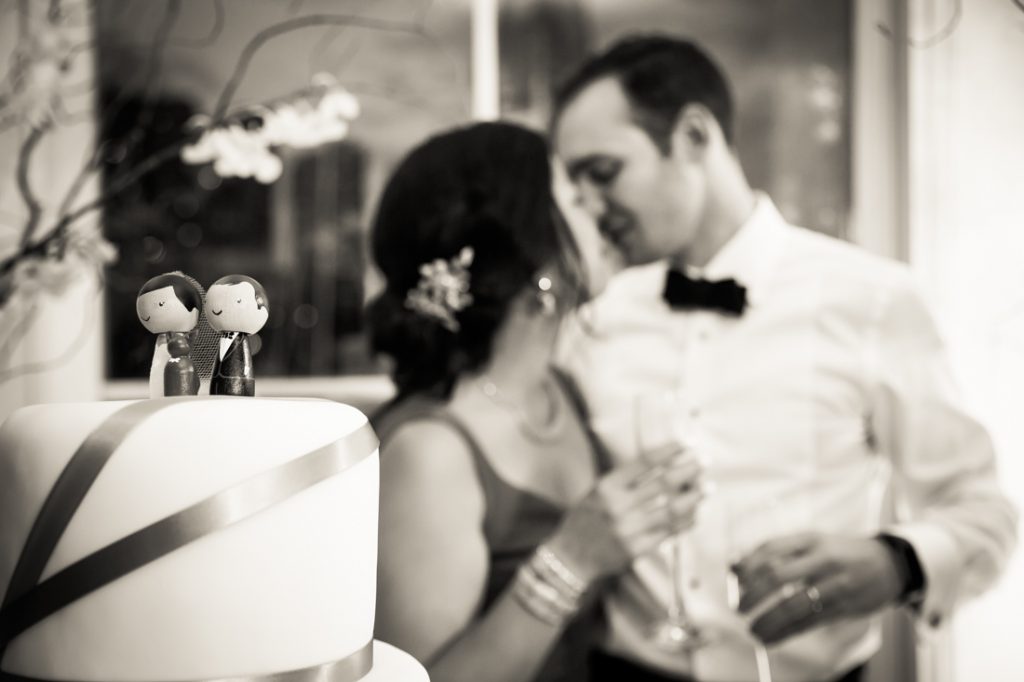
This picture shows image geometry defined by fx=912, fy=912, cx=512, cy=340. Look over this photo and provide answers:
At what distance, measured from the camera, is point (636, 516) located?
1.29 m

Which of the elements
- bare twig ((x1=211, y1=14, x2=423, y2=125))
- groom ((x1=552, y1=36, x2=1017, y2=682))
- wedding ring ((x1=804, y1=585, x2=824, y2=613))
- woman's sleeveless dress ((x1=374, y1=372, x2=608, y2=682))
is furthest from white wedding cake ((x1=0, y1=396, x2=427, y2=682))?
bare twig ((x1=211, y1=14, x2=423, y2=125))

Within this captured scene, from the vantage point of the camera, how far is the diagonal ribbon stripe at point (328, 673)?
79 cm

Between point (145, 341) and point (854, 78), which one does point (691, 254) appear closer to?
point (854, 78)

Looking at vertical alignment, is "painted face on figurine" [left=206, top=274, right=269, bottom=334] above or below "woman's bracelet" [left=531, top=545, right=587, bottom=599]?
above

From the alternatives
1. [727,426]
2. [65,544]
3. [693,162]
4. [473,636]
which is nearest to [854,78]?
[693,162]

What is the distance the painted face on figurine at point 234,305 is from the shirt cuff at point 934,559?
91 centimetres

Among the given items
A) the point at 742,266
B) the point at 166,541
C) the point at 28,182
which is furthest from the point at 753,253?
the point at 28,182

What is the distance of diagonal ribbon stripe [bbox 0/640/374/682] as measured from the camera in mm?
789

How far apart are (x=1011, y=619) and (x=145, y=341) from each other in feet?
4.55

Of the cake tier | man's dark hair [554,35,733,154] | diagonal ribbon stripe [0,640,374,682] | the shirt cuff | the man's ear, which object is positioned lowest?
the shirt cuff

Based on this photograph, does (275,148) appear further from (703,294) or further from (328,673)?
(328,673)

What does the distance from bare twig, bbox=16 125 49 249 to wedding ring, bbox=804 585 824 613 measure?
4.40ft

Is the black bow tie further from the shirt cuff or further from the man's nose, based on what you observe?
the shirt cuff

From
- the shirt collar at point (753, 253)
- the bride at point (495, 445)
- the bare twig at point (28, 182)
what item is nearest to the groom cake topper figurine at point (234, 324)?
the bride at point (495, 445)
